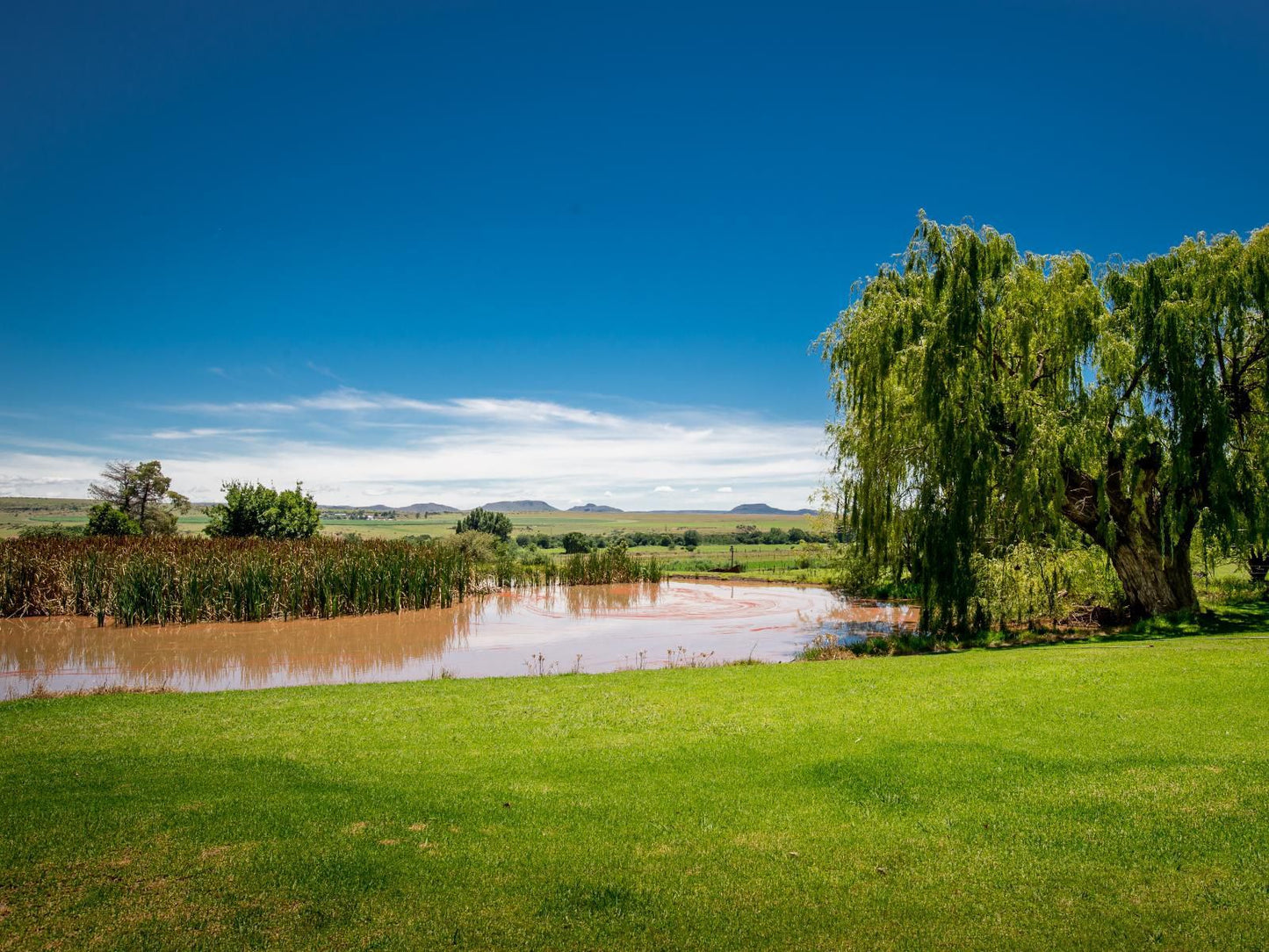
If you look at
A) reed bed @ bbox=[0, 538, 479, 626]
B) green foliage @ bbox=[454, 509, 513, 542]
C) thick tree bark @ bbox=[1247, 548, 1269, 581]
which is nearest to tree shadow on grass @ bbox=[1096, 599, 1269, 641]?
thick tree bark @ bbox=[1247, 548, 1269, 581]

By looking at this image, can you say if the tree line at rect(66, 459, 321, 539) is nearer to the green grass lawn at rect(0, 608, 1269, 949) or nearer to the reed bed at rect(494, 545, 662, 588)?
the reed bed at rect(494, 545, 662, 588)

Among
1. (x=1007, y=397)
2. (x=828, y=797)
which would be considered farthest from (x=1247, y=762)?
(x=1007, y=397)

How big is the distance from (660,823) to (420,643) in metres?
17.4

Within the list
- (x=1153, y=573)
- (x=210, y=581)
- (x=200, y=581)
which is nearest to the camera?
(x=1153, y=573)

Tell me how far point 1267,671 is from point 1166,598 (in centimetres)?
832

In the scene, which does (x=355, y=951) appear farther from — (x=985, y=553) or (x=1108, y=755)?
(x=985, y=553)

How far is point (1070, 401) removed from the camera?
17.2 metres

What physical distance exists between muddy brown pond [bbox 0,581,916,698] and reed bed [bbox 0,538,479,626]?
67 cm

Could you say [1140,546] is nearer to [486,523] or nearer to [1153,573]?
[1153,573]

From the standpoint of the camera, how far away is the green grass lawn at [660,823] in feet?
15.1

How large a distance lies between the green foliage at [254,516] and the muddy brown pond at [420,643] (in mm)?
21055

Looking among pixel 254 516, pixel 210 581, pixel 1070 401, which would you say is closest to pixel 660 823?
pixel 1070 401

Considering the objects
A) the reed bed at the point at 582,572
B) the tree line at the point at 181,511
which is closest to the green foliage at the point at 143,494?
the tree line at the point at 181,511

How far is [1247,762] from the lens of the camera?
702 centimetres
